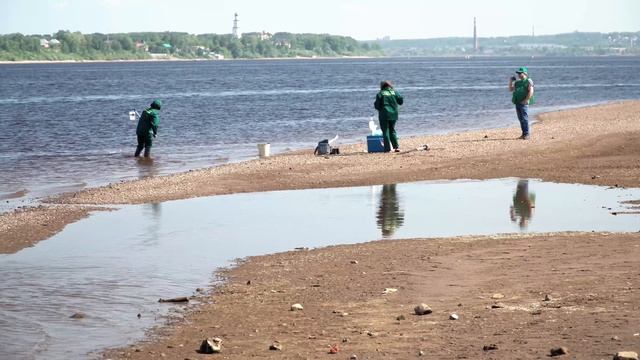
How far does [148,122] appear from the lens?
101 ft

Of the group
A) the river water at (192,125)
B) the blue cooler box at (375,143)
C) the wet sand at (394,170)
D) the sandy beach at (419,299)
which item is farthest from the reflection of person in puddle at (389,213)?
the river water at (192,125)

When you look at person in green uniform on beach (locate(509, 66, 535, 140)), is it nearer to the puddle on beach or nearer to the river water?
the puddle on beach

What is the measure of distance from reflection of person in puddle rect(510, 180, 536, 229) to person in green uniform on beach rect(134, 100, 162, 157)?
445 inches

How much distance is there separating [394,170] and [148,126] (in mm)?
8707

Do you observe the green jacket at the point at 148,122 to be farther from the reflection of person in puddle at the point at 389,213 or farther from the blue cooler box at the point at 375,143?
the reflection of person in puddle at the point at 389,213

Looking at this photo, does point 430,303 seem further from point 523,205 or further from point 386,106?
point 386,106

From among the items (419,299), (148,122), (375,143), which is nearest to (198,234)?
(419,299)

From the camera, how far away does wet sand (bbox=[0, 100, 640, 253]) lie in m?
21.7

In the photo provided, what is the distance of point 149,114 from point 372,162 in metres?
6.92

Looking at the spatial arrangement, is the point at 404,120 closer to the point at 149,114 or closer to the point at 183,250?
the point at 149,114

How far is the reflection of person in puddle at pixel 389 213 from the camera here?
56.8 feet

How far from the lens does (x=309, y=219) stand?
18547 mm

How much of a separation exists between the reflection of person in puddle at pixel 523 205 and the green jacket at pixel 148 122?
11.3 metres

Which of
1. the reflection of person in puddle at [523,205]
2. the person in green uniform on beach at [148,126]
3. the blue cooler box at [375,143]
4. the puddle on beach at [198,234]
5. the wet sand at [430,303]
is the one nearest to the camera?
the wet sand at [430,303]
